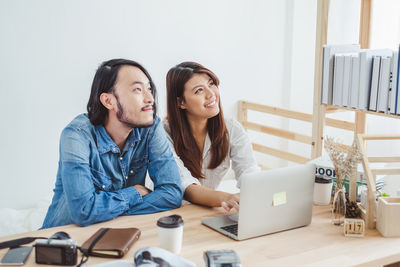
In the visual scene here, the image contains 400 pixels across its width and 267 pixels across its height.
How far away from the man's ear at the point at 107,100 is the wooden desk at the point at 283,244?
17.5 inches

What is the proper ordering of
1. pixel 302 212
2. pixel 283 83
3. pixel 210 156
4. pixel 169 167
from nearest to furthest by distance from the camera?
pixel 302 212 < pixel 169 167 < pixel 210 156 < pixel 283 83

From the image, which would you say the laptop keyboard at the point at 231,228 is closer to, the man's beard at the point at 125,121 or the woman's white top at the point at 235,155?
the man's beard at the point at 125,121

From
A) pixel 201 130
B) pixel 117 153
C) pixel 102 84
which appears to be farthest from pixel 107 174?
pixel 201 130

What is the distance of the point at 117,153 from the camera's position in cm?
195

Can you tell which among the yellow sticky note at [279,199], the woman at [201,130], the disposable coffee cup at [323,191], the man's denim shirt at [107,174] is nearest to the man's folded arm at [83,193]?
the man's denim shirt at [107,174]

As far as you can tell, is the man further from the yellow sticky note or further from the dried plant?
the dried plant

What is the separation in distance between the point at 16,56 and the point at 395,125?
2622mm

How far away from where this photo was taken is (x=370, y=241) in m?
1.63

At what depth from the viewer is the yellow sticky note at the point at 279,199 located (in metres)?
1.64

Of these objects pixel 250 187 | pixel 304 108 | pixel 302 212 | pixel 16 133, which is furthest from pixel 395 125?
pixel 16 133

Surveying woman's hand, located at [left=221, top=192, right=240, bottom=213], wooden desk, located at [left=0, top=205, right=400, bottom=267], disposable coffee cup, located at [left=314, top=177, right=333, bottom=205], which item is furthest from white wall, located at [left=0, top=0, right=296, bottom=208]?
disposable coffee cup, located at [left=314, top=177, right=333, bottom=205]

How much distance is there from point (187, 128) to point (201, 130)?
81mm

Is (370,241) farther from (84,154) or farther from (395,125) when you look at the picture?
(395,125)

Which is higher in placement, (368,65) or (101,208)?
(368,65)
